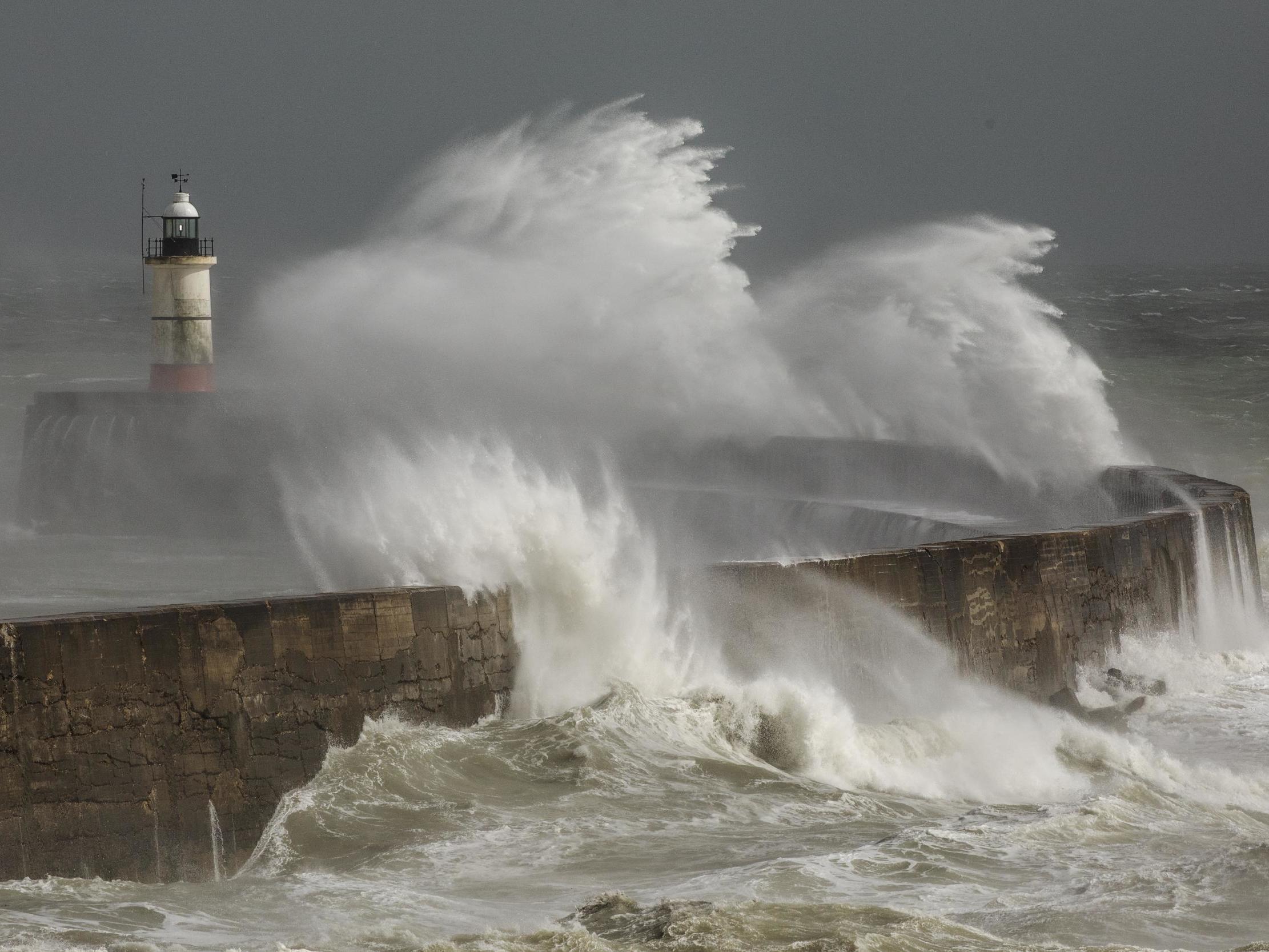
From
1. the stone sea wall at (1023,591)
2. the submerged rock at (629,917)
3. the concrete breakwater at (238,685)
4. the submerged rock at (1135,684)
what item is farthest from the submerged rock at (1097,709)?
the submerged rock at (629,917)

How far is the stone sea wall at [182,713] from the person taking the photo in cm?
604

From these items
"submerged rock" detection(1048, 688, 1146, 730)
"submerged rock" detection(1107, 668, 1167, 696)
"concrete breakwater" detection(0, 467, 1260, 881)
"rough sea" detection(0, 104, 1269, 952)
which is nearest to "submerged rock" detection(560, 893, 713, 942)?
"rough sea" detection(0, 104, 1269, 952)

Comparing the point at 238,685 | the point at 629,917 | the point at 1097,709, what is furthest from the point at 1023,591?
the point at 629,917

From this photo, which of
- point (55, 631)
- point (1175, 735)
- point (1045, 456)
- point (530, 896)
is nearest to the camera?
point (530, 896)

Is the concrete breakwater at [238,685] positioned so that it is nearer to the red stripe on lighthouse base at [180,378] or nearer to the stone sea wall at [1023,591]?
the stone sea wall at [1023,591]

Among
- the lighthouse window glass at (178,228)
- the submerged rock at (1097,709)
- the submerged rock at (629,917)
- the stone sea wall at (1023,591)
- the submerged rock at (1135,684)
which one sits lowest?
the submerged rock at (629,917)

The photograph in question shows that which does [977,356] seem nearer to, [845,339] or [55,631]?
[845,339]

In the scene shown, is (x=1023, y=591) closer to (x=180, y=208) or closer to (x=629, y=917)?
(x=629, y=917)

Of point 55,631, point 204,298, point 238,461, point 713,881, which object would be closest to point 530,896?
point 713,881

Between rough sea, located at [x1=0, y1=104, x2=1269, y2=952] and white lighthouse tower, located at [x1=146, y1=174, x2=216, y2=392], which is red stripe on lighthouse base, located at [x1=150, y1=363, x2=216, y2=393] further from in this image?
rough sea, located at [x1=0, y1=104, x2=1269, y2=952]

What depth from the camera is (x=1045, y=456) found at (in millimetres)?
15414

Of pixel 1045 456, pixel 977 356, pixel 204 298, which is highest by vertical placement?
pixel 204 298

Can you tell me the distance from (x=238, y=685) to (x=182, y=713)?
285 mm

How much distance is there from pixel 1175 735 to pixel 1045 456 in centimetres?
629
